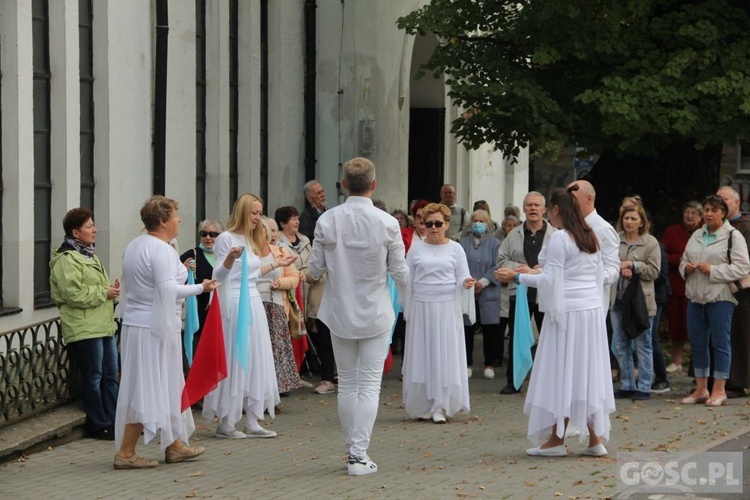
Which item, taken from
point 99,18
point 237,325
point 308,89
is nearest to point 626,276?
point 237,325

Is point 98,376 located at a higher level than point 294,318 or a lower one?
lower

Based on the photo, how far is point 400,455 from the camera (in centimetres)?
1178

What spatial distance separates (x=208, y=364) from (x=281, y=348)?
8.88 ft

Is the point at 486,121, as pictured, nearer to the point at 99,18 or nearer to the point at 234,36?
the point at 234,36

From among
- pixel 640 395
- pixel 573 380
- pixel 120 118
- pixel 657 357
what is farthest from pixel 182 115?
pixel 573 380

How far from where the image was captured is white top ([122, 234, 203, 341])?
10789 mm

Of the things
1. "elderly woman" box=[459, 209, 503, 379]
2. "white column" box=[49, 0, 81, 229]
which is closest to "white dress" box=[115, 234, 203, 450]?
"white column" box=[49, 0, 81, 229]

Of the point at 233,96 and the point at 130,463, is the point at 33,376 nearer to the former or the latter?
the point at 130,463

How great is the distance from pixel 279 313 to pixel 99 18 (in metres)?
4.24

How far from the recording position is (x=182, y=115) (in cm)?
1798

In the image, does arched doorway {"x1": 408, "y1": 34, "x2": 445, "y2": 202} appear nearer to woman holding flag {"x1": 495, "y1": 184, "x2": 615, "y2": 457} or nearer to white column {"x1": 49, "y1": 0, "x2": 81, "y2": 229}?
white column {"x1": 49, "y1": 0, "x2": 81, "y2": 229}

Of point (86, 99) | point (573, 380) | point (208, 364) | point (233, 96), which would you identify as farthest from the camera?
point (233, 96)

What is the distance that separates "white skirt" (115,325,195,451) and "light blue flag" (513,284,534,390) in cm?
427

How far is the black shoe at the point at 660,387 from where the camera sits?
15.7 metres
